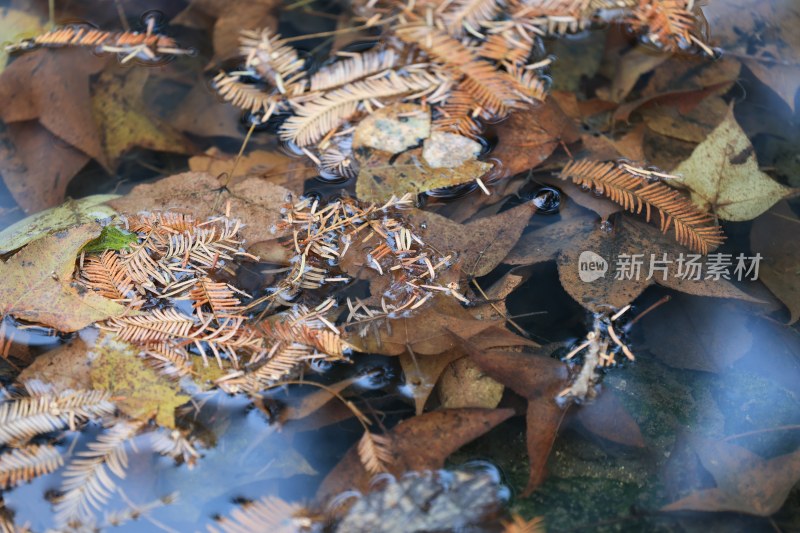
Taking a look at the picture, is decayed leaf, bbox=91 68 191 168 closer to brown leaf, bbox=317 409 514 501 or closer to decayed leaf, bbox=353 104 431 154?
decayed leaf, bbox=353 104 431 154

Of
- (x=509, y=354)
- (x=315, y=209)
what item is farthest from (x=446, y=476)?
(x=315, y=209)

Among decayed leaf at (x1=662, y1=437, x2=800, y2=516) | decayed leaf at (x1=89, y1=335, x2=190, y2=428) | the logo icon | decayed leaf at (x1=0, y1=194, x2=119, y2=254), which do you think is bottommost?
decayed leaf at (x1=662, y1=437, x2=800, y2=516)

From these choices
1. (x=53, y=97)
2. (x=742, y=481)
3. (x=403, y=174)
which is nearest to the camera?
(x=742, y=481)

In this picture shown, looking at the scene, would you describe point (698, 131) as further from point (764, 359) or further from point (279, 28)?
point (279, 28)

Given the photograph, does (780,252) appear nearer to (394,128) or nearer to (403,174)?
(403,174)

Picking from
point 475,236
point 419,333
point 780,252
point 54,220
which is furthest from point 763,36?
point 54,220

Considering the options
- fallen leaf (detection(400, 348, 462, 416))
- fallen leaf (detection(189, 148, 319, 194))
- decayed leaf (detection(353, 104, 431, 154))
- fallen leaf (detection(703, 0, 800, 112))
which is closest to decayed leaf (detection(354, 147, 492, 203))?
decayed leaf (detection(353, 104, 431, 154))
